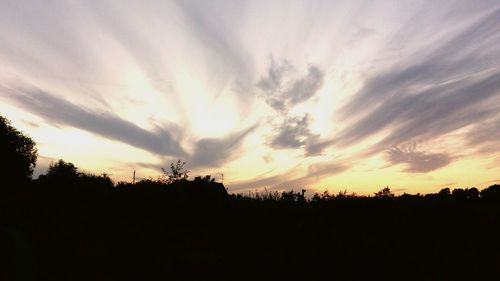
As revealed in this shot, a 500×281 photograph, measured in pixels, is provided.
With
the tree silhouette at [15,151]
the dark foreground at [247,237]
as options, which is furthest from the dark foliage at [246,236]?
the tree silhouette at [15,151]

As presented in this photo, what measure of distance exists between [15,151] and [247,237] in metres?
67.2

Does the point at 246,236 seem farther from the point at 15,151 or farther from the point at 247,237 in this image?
the point at 15,151

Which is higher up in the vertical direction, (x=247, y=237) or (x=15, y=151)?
(x=15, y=151)

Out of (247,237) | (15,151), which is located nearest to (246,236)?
(247,237)

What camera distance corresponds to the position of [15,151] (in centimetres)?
6550

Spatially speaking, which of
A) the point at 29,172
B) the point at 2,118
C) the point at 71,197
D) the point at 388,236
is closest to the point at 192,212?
the point at 71,197

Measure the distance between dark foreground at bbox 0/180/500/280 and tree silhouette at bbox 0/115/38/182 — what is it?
1752 inches

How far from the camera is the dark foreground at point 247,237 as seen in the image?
1073 centimetres

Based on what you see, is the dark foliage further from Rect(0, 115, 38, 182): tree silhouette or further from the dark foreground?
Rect(0, 115, 38, 182): tree silhouette

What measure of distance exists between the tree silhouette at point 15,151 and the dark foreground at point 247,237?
44.5 metres

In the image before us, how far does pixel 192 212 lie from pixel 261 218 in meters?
2.80

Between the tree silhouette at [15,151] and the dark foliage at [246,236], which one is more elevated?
the tree silhouette at [15,151]

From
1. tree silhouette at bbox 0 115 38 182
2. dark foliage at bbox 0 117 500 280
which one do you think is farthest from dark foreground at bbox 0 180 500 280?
tree silhouette at bbox 0 115 38 182

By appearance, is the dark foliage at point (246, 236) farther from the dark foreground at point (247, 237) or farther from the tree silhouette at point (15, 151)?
the tree silhouette at point (15, 151)
